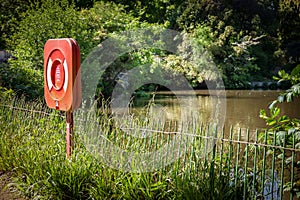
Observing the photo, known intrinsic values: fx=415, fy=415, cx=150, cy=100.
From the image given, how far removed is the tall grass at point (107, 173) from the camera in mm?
3275

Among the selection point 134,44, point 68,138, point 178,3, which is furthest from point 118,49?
point 178,3

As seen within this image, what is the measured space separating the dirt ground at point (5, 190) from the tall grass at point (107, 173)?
0.23 ft

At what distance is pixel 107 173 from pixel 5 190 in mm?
1192

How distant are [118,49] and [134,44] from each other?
33.1 inches

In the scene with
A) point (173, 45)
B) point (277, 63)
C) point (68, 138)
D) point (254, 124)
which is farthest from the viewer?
point (277, 63)

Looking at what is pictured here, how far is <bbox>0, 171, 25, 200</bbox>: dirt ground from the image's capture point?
3.88m

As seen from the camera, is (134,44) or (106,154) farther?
(134,44)

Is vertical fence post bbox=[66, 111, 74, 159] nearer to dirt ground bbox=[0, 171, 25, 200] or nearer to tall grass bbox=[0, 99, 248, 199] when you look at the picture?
tall grass bbox=[0, 99, 248, 199]

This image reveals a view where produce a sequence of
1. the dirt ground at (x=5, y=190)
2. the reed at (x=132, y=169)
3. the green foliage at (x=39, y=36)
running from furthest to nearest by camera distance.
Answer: the green foliage at (x=39, y=36)
the dirt ground at (x=5, y=190)
the reed at (x=132, y=169)

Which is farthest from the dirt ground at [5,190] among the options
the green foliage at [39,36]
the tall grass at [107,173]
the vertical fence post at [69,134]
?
the green foliage at [39,36]

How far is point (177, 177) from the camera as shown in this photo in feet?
10.8

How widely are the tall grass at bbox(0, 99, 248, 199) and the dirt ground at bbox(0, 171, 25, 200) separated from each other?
0.07 meters

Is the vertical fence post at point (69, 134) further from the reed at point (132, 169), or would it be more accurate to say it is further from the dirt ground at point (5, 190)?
the dirt ground at point (5, 190)

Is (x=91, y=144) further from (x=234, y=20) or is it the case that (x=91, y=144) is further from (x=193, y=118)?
(x=234, y=20)
